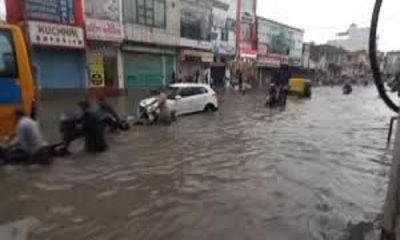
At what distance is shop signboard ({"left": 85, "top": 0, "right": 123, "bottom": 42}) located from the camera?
23578mm

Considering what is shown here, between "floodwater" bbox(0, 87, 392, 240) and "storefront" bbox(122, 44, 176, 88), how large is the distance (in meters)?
15.7

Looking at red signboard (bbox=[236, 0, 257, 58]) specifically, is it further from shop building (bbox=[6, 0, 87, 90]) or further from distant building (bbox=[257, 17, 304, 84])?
shop building (bbox=[6, 0, 87, 90])

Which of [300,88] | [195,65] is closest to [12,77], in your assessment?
[300,88]

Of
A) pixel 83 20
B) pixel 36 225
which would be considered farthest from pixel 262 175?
pixel 83 20

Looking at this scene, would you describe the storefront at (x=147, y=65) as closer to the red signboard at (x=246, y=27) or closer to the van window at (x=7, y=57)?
the red signboard at (x=246, y=27)

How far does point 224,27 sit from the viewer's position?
38750mm

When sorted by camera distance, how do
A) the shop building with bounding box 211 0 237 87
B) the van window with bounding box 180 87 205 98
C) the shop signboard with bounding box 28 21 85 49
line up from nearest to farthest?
the van window with bounding box 180 87 205 98 → the shop signboard with bounding box 28 21 85 49 → the shop building with bounding box 211 0 237 87

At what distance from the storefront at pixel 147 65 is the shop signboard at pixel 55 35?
4235 millimetres

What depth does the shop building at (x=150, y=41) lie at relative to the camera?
26.8 metres

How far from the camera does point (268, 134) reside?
43.8ft

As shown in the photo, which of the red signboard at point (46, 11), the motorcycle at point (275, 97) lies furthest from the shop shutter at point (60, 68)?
the motorcycle at point (275, 97)

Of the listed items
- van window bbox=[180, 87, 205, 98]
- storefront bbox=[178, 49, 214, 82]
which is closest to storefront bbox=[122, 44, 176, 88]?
storefront bbox=[178, 49, 214, 82]

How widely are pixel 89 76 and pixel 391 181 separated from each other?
22.9 metres

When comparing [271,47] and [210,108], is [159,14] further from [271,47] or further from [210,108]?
[271,47]
